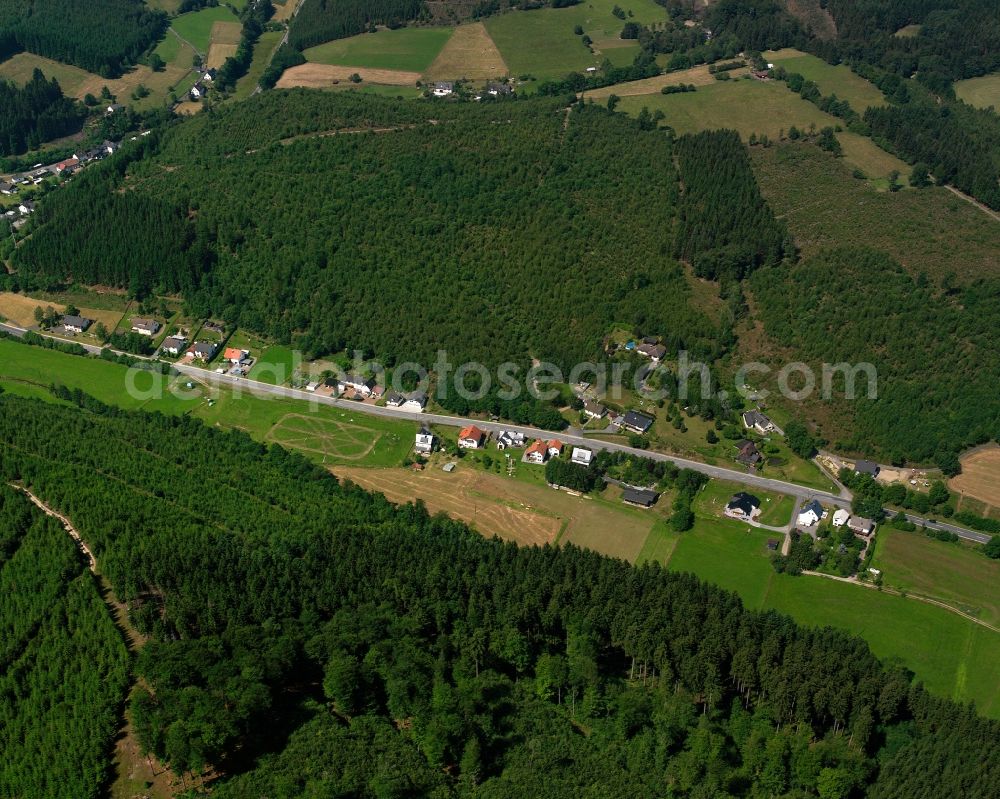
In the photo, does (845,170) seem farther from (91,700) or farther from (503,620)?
(91,700)

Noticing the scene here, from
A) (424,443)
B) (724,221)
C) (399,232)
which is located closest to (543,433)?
(424,443)

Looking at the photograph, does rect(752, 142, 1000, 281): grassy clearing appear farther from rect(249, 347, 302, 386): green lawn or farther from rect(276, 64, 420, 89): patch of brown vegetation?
rect(276, 64, 420, 89): patch of brown vegetation

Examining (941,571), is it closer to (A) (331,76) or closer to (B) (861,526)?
(B) (861,526)

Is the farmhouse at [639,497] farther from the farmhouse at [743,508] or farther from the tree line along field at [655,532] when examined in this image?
the farmhouse at [743,508]

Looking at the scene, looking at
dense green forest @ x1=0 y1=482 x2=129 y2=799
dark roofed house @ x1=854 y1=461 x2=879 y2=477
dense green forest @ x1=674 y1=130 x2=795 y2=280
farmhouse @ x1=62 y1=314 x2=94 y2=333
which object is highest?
dense green forest @ x1=674 y1=130 x2=795 y2=280

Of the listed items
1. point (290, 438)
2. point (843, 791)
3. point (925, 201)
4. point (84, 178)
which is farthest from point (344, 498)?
point (925, 201)

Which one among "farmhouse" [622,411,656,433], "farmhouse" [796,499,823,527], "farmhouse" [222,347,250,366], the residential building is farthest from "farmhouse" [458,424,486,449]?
"farmhouse" [796,499,823,527]
